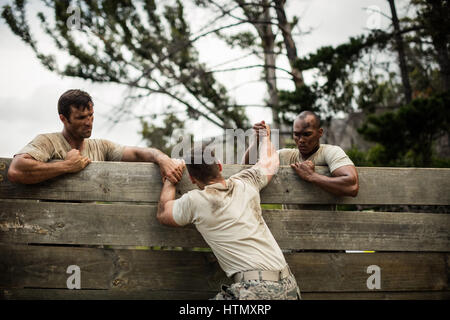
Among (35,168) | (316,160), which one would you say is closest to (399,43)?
(316,160)

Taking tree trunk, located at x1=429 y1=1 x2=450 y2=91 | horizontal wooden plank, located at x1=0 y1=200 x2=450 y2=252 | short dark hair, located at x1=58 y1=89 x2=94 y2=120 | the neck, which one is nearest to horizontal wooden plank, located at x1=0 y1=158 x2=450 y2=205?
horizontal wooden plank, located at x1=0 y1=200 x2=450 y2=252

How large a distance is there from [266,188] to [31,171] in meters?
1.53

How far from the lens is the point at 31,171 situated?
87.8 inches

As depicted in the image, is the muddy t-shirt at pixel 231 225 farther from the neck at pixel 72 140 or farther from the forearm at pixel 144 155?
the neck at pixel 72 140

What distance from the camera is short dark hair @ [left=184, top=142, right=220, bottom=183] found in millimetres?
2113

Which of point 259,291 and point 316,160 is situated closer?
point 259,291

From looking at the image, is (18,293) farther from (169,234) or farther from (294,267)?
(294,267)

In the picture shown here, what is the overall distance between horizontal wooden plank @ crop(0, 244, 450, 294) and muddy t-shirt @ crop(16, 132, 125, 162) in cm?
62

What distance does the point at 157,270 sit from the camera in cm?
239

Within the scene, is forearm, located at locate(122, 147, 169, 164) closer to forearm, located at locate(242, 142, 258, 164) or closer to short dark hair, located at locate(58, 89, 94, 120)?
short dark hair, located at locate(58, 89, 94, 120)

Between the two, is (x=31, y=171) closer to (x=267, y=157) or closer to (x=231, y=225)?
(x=231, y=225)

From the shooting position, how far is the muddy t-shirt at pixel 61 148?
236 cm

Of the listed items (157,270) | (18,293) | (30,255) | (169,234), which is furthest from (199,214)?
(18,293)
